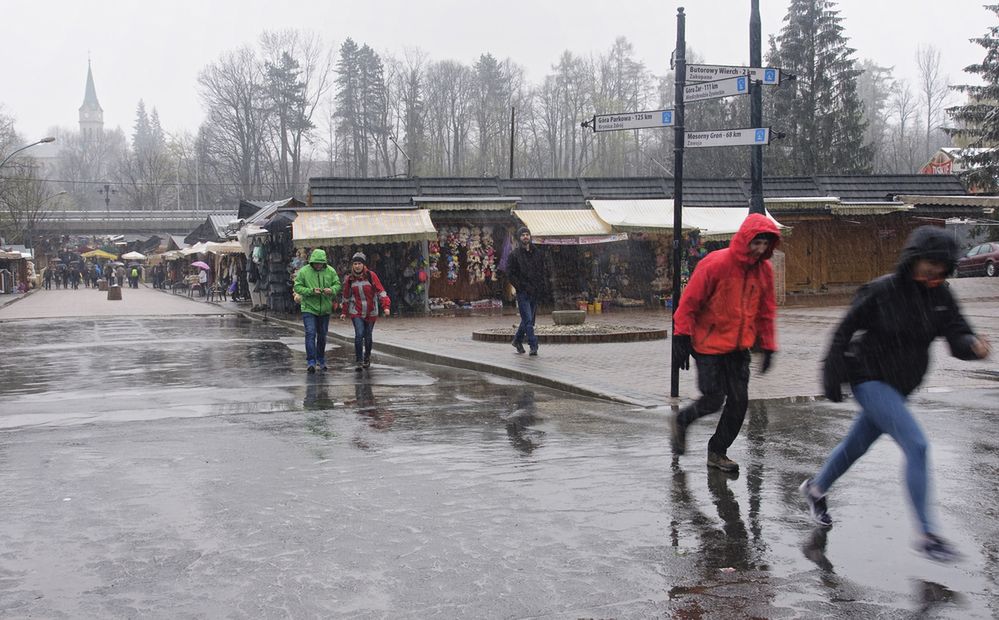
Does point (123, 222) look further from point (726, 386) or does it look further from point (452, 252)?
point (726, 386)

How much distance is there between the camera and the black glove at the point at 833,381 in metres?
4.96

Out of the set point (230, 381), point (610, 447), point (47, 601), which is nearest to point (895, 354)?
point (610, 447)

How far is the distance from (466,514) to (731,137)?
22.7ft

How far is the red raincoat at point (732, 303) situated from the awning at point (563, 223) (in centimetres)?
1961

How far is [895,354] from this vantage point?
4.87 metres

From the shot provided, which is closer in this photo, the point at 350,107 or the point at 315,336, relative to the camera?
the point at 315,336

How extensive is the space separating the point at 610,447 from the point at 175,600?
4.08 meters

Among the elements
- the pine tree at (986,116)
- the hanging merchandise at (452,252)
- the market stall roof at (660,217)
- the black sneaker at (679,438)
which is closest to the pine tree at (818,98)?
the pine tree at (986,116)

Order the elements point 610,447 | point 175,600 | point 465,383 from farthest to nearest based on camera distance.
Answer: point 465,383 < point 610,447 < point 175,600

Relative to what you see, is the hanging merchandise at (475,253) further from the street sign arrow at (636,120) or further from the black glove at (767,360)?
the black glove at (767,360)

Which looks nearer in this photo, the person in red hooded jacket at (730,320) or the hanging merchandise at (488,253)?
the person in red hooded jacket at (730,320)

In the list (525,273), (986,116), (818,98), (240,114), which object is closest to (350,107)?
(240,114)

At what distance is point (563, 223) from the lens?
1061 inches

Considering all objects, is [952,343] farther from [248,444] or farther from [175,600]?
[248,444]
